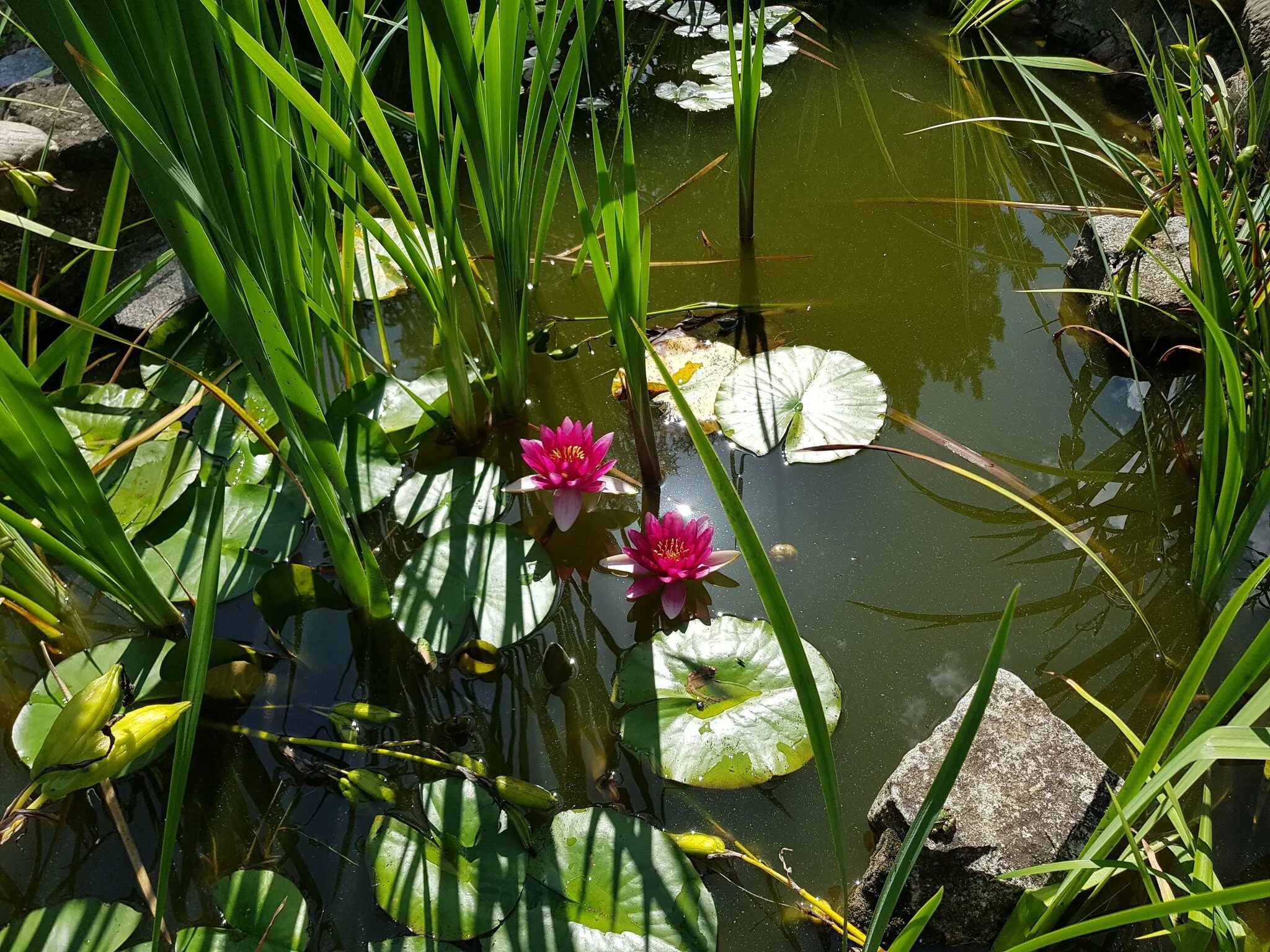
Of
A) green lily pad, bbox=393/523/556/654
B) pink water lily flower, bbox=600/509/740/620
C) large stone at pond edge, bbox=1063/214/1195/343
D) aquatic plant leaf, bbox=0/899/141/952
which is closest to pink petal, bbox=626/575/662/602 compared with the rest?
pink water lily flower, bbox=600/509/740/620

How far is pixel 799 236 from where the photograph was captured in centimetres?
214

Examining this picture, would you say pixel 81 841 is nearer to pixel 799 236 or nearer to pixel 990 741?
pixel 990 741

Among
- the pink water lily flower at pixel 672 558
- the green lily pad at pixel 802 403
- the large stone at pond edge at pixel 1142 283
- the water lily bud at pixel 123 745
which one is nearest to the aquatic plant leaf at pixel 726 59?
the large stone at pond edge at pixel 1142 283

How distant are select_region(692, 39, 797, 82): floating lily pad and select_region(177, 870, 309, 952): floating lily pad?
8.80ft

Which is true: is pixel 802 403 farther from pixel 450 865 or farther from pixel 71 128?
pixel 71 128

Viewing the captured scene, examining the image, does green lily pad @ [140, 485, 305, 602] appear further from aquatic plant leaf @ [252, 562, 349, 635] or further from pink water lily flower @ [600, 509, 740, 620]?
pink water lily flower @ [600, 509, 740, 620]

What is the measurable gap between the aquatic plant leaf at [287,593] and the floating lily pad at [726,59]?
2292 mm

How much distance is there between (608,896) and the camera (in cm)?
102

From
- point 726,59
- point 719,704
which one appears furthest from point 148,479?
point 726,59

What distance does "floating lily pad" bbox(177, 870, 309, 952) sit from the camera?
3.20ft

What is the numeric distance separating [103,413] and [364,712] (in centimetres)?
81

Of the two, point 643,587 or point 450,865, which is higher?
point 643,587

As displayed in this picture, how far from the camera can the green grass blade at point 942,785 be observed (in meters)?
0.67

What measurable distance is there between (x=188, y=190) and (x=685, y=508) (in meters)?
A: 0.97
